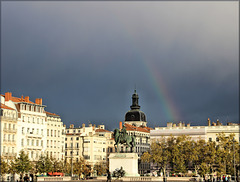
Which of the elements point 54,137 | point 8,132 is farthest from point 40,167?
point 54,137

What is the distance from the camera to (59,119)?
112812mm

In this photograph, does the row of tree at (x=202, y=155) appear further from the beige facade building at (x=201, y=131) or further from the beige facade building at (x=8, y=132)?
the beige facade building at (x=8, y=132)

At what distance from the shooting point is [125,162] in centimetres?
6712

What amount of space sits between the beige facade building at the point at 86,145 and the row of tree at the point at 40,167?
4.54m

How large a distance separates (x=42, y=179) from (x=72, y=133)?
2724 inches

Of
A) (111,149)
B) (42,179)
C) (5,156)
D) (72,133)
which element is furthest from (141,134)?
(42,179)

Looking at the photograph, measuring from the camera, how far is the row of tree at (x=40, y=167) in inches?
3250

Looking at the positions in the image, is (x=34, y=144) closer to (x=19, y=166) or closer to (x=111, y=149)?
(x=19, y=166)

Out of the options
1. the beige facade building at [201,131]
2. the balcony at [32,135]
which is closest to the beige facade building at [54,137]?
the balcony at [32,135]

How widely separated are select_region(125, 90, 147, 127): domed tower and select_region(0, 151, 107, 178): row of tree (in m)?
65.7

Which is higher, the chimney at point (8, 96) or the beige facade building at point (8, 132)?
the chimney at point (8, 96)

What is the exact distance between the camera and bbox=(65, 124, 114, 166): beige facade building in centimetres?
12988

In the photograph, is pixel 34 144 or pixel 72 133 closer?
pixel 34 144

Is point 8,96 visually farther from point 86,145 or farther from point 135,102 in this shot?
point 135,102
